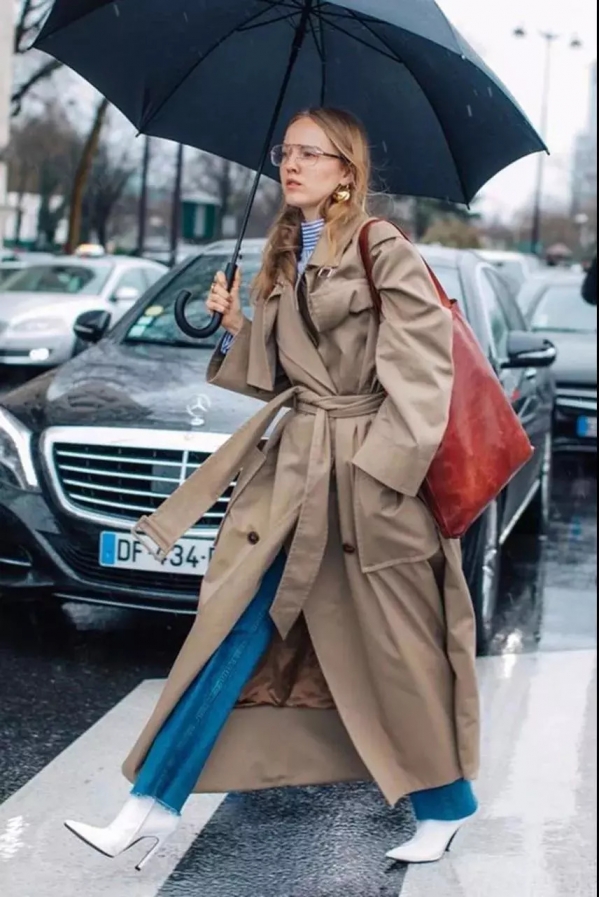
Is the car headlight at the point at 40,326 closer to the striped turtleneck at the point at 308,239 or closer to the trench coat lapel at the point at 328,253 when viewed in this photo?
the striped turtleneck at the point at 308,239

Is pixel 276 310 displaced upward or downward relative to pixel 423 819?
upward

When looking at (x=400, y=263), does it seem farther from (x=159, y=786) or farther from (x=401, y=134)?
(x=159, y=786)

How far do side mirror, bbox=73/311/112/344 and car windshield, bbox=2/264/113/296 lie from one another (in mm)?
9221

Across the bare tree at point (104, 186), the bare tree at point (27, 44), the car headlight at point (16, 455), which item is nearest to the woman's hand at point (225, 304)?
the car headlight at point (16, 455)

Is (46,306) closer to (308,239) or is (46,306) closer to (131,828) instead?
(308,239)

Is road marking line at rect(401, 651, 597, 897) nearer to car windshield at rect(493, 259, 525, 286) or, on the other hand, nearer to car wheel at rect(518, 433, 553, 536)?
car wheel at rect(518, 433, 553, 536)

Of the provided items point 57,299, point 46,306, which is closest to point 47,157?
point 57,299

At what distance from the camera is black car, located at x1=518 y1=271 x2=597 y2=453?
1184 centimetres

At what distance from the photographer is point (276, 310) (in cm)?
373

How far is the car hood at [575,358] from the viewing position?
12.0 metres

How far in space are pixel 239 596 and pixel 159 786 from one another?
492mm

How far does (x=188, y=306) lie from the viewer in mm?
6965

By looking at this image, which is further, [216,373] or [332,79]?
[332,79]

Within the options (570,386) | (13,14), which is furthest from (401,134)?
(13,14)
